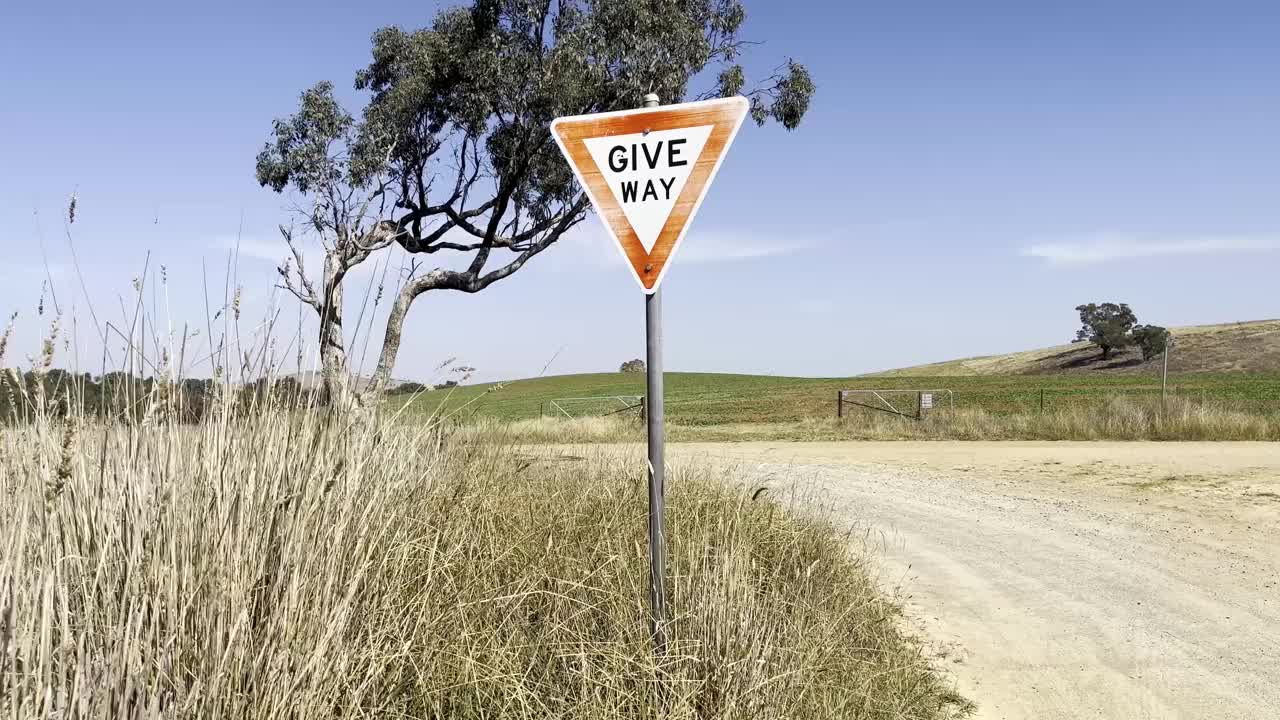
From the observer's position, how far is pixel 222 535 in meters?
3.09

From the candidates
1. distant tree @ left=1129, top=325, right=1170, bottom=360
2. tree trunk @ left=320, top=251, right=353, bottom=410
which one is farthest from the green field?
distant tree @ left=1129, top=325, right=1170, bottom=360

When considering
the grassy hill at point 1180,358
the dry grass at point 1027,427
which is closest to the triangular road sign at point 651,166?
the dry grass at point 1027,427

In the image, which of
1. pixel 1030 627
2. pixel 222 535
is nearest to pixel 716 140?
pixel 222 535

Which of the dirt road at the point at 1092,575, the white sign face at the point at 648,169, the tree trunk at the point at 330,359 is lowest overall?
the dirt road at the point at 1092,575

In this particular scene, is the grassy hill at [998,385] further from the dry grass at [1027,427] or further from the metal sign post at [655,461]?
the dry grass at [1027,427]

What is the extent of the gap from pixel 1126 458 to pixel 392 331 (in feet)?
50.0

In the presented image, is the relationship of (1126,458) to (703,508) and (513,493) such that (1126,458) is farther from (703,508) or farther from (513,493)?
(513,493)

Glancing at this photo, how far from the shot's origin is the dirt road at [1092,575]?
17.9 feet

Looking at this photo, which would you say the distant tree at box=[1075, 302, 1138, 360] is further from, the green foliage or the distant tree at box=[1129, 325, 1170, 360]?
the green foliage

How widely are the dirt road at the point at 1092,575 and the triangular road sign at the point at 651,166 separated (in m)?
3.19

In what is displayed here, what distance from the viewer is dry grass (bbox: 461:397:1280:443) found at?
19234mm

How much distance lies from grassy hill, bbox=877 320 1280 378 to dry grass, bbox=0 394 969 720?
71895 mm

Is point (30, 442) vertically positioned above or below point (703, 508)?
above

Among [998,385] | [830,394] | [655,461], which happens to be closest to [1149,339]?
[998,385]
